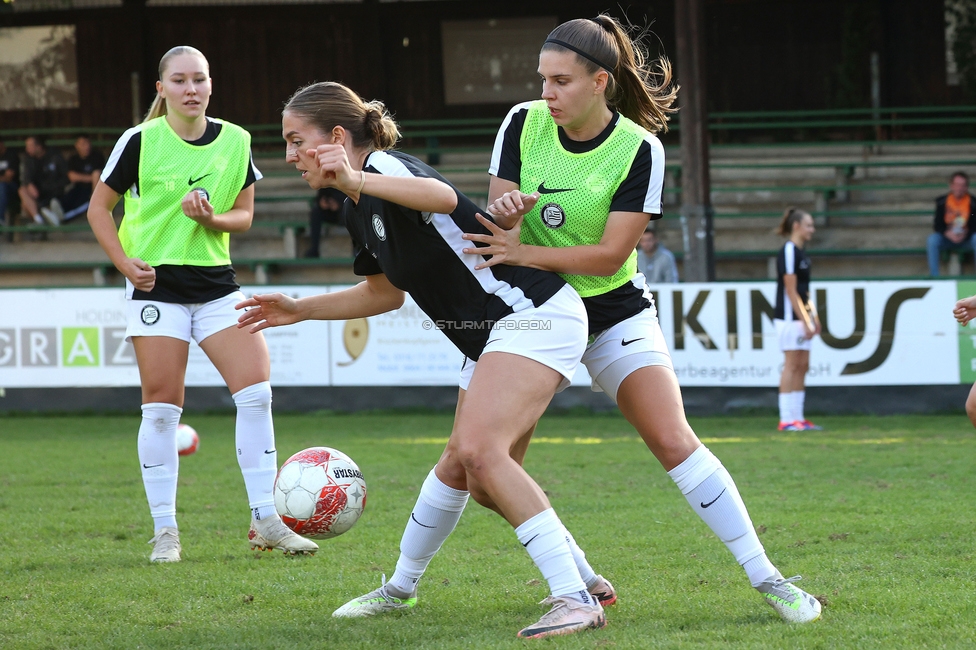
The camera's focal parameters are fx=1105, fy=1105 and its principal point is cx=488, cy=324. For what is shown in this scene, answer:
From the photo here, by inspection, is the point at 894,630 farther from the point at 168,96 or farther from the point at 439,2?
the point at 439,2

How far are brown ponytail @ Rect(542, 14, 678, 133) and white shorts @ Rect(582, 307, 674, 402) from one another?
0.73m

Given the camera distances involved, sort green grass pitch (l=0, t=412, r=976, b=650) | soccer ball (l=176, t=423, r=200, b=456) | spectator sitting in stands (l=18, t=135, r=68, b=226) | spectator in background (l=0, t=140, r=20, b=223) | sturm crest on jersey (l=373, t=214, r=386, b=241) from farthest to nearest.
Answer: spectator in background (l=0, t=140, r=20, b=223) → spectator sitting in stands (l=18, t=135, r=68, b=226) → soccer ball (l=176, t=423, r=200, b=456) → green grass pitch (l=0, t=412, r=976, b=650) → sturm crest on jersey (l=373, t=214, r=386, b=241)

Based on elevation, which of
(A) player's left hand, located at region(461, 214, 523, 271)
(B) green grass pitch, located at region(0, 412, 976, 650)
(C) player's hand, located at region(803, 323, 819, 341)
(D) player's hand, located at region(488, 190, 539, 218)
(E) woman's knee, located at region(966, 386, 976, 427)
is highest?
(D) player's hand, located at region(488, 190, 539, 218)

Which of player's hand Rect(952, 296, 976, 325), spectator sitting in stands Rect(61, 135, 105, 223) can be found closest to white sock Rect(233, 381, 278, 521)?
player's hand Rect(952, 296, 976, 325)

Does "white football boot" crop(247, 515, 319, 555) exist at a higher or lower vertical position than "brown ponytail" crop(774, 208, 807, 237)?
lower

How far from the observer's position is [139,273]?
4945 millimetres

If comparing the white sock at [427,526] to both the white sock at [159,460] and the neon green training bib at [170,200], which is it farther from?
the neon green training bib at [170,200]

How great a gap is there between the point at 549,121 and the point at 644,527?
2560mm

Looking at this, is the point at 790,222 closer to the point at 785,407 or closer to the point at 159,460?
the point at 785,407

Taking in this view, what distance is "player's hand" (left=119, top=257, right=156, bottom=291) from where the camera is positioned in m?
4.95

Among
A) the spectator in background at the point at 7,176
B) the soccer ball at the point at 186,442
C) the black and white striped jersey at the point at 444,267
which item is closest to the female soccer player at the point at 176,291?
the black and white striped jersey at the point at 444,267

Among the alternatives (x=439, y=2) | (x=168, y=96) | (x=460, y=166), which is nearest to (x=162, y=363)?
(x=168, y=96)

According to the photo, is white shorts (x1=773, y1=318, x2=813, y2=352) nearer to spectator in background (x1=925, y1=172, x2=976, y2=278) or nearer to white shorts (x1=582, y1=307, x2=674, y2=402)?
spectator in background (x1=925, y1=172, x2=976, y2=278)

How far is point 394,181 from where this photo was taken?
3.33 metres
